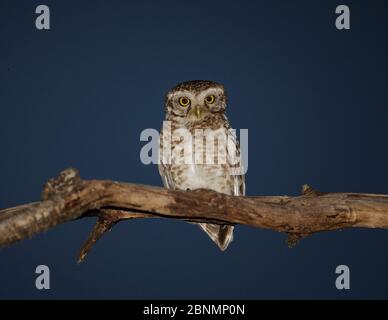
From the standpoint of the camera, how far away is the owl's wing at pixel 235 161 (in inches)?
167

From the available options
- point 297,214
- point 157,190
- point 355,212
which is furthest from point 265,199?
point 157,190

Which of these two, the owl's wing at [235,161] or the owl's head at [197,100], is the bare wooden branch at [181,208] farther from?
the owl's head at [197,100]

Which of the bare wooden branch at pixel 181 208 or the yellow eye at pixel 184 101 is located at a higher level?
the yellow eye at pixel 184 101

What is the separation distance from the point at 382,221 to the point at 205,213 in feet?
4.15

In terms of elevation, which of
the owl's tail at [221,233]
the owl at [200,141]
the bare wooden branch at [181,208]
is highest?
the owl at [200,141]

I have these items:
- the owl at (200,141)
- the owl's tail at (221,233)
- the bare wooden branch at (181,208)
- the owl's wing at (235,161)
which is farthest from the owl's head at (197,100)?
the bare wooden branch at (181,208)

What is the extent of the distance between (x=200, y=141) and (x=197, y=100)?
40 cm

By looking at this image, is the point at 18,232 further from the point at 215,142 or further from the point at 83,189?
the point at 215,142

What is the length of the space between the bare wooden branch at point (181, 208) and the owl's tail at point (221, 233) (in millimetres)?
1225

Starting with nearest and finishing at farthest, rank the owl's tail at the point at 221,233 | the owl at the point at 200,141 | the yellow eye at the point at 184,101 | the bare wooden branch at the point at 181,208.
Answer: the bare wooden branch at the point at 181,208, the owl at the point at 200,141, the yellow eye at the point at 184,101, the owl's tail at the point at 221,233

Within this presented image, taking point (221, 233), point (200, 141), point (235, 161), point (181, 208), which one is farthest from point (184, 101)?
point (181, 208)

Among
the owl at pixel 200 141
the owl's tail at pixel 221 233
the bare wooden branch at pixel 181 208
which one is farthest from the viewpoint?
the owl's tail at pixel 221 233

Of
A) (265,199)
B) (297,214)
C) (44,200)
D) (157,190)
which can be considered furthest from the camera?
(265,199)

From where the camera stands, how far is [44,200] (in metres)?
2.28
